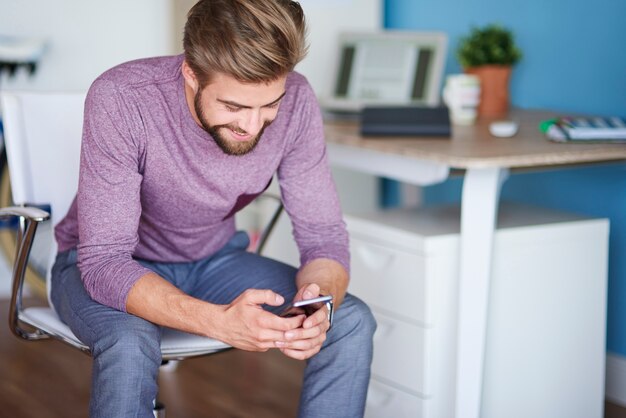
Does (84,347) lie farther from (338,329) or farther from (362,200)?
(362,200)

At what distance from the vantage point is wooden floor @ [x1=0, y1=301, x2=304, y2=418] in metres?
2.38

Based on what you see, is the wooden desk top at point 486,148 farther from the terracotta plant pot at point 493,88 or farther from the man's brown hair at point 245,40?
the man's brown hair at point 245,40

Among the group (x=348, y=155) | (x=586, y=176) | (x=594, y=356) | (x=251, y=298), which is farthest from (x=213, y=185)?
(x=586, y=176)

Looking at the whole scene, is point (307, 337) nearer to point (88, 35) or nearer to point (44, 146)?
point (44, 146)

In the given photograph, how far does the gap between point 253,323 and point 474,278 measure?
0.65 metres

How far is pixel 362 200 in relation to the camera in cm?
311

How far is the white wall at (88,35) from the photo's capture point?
320 cm

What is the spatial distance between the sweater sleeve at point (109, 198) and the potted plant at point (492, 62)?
131 cm

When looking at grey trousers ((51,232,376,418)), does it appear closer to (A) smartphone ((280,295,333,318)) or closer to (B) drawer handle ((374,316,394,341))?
(A) smartphone ((280,295,333,318))

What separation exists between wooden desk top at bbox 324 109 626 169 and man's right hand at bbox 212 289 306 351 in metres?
0.55

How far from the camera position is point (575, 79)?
2.54m

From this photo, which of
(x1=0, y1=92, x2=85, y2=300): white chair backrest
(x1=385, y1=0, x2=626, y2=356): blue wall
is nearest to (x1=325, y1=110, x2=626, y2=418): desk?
(x1=385, y1=0, x2=626, y2=356): blue wall

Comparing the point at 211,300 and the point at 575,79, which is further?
the point at 575,79

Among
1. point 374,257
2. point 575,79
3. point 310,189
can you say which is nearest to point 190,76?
point 310,189
